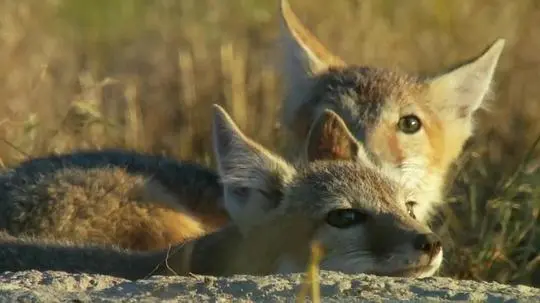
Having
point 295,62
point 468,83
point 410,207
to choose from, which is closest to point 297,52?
point 295,62

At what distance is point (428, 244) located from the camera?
581 centimetres

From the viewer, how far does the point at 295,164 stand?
22.4 ft

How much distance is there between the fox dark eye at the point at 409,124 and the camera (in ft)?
26.7

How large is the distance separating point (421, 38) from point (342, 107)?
4362mm

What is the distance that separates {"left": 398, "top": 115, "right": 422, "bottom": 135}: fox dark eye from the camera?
26.7 feet

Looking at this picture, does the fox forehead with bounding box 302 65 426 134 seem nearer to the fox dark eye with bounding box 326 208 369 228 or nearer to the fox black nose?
the fox dark eye with bounding box 326 208 369 228

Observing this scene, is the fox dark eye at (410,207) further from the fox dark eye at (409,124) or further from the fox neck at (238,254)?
the fox dark eye at (409,124)

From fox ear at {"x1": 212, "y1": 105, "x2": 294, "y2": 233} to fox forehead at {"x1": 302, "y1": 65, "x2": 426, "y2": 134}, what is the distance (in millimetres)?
1248

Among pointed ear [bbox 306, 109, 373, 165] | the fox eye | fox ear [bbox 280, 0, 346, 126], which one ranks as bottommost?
the fox eye

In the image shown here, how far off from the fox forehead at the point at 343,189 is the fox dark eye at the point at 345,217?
0.02 meters

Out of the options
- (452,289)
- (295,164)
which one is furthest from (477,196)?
(452,289)

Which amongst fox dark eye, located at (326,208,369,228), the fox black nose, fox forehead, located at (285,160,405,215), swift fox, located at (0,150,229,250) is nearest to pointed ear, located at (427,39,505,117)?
swift fox, located at (0,150,229,250)

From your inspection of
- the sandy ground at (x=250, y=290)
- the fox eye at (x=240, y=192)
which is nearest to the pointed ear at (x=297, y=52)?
the fox eye at (x=240, y=192)

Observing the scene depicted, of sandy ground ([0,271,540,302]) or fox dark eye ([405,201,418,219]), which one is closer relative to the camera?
sandy ground ([0,271,540,302])
